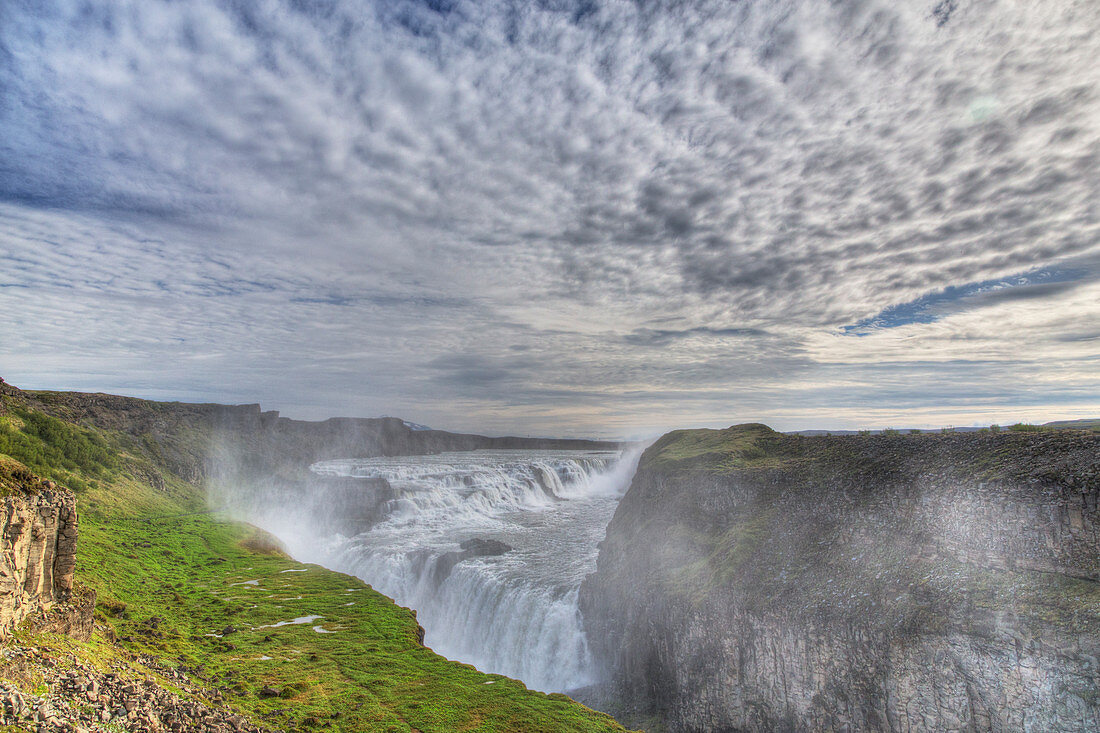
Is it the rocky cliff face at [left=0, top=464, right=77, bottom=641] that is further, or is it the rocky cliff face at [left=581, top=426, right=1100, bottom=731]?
the rocky cliff face at [left=581, top=426, right=1100, bottom=731]

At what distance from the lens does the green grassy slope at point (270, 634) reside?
1883 centimetres

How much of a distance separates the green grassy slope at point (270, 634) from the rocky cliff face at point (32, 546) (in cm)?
117

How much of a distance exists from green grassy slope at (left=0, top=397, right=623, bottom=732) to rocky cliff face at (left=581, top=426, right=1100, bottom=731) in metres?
6.48

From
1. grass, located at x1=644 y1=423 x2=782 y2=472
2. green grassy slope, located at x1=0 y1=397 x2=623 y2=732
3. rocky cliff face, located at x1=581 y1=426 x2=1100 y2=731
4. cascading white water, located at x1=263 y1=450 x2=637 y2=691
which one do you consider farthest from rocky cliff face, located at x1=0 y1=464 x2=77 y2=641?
grass, located at x1=644 y1=423 x2=782 y2=472

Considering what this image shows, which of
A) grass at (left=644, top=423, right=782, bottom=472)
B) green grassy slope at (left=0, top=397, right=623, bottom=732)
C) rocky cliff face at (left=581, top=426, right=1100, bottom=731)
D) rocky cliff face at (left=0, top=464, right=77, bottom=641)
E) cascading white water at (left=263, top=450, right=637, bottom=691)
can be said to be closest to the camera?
rocky cliff face at (left=0, top=464, right=77, bottom=641)

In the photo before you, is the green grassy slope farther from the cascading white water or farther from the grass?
the grass

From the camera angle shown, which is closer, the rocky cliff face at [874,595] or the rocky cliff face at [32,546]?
the rocky cliff face at [32,546]

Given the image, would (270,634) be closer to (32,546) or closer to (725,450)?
(32,546)

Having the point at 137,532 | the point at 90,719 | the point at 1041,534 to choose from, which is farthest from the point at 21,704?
the point at 137,532

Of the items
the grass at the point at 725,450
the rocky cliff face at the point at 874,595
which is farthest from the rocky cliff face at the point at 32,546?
the grass at the point at 725,450

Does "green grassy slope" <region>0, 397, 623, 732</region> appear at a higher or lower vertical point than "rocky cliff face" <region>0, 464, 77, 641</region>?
lower

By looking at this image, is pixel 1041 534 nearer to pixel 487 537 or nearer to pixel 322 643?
pixel 322 643

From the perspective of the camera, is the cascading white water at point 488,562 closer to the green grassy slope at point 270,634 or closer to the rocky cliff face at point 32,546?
the green grassy slope at point 270,634

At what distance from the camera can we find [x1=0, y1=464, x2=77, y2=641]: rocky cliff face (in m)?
12.5
